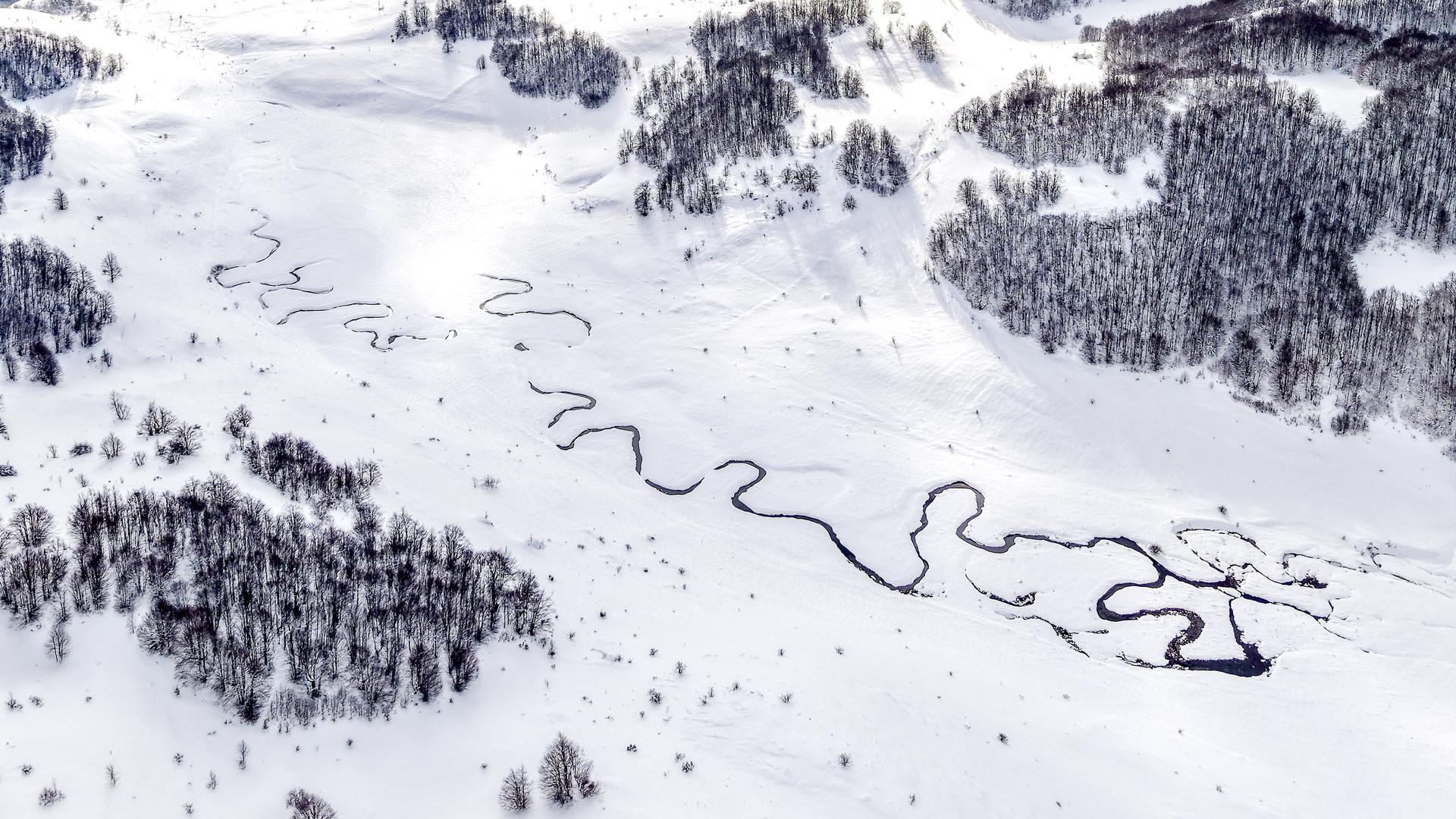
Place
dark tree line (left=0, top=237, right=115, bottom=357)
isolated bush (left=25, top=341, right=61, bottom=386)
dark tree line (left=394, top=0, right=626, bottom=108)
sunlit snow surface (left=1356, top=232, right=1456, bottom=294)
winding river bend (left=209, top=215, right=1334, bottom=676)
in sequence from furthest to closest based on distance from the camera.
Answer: dark tree line (left=394, top=0, right=626, bottom=108), sunlit snow surface (left=1356, top=232, right=1456, bottom=294), dark tree line (left=0, top=237, right=115, bottom=357), isolated bush (left=25, top=341, right=61, bottom=386), winding river bend (left=209, top=215, right=1334, bottom=676)

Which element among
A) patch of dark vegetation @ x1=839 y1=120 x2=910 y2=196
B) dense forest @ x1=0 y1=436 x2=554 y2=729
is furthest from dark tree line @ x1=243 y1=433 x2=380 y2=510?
patch of dark vegetation @ x1=839 y1=120 x2=910 y2=196

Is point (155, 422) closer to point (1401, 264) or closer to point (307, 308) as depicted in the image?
point (307, 308)

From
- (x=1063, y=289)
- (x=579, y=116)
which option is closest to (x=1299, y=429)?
(x=1063, y=289)

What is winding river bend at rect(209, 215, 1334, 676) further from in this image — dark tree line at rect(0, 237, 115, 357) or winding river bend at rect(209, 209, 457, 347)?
dark tree line at rect(0, 237, 115, 357)

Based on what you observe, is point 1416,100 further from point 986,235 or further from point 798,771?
point 798,771

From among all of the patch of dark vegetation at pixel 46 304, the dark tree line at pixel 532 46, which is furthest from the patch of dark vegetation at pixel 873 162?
the patch of dark vegetation at pixel 46 304

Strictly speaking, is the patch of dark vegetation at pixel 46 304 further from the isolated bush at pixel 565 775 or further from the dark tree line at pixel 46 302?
the isolated bush at pixel 565 775

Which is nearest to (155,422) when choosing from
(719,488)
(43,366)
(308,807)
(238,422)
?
(238,422)
